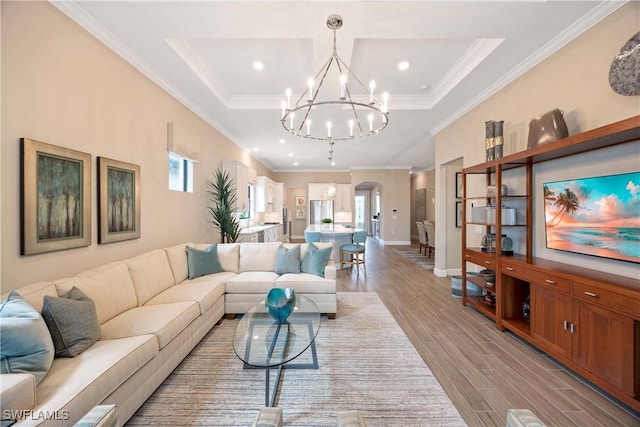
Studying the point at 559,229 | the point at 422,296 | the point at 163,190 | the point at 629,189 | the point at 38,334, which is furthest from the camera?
the point at 422,296

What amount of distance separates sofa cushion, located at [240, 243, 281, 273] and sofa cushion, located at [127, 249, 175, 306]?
97cm

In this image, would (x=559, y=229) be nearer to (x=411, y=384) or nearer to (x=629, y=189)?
(x=629, y=189)

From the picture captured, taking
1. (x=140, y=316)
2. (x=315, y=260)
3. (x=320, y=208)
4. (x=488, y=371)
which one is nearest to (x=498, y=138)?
(x=488, y=371)

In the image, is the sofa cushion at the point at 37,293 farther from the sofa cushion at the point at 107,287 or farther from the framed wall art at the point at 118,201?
the framed wall art at the point at 118,201

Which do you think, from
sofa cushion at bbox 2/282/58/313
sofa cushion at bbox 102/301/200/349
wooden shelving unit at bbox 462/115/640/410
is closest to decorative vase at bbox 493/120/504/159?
wooden shelving unit at bbox 462/115/640/410

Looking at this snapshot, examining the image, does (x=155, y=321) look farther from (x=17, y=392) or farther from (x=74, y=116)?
(x=74, y=116)

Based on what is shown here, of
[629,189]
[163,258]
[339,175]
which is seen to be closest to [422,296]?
[629,189]

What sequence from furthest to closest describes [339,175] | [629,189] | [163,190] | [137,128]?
1. [339,175]
2. [163,190]
3. [137,128]
4. [629,189]

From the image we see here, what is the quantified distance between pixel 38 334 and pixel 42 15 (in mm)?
2362

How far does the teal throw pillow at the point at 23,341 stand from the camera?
1284 mm

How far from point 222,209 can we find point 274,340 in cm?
314

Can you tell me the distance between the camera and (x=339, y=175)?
1094 centimetres

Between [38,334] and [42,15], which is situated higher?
[42,15]

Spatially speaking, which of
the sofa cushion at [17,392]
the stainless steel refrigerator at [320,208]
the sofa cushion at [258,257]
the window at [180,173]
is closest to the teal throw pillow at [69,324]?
the sofa cushion at [17,392]
